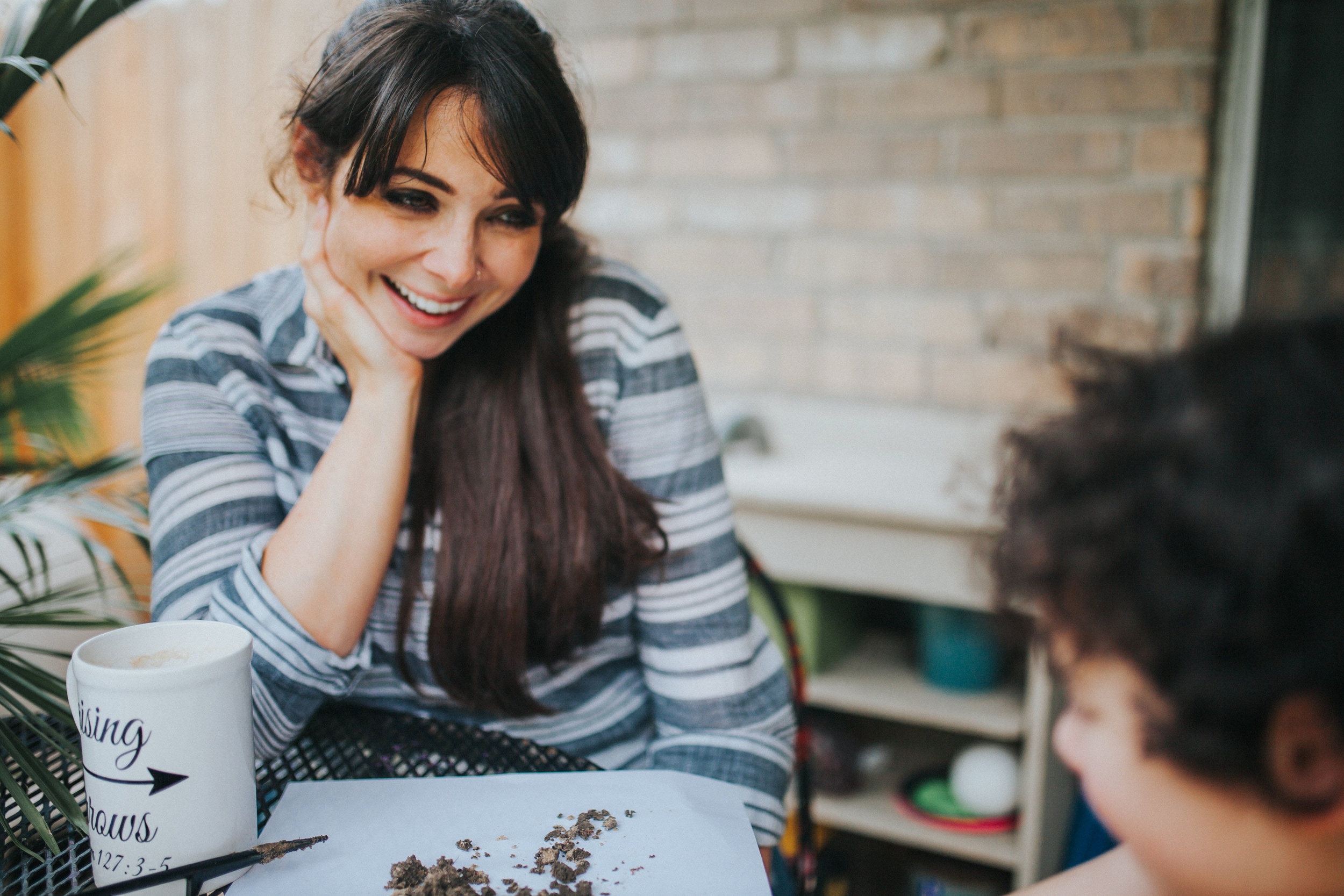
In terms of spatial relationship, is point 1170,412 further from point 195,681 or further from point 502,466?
point 502,466

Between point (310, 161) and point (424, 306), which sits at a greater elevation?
point (310, 161)

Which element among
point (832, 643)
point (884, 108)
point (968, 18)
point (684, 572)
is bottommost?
point (832, 643)

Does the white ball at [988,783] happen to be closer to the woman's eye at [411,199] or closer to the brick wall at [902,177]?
the brick wall at [902,177]

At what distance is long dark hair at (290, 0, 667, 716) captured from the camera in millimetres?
823

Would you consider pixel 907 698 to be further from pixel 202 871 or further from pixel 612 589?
pixel 202 871

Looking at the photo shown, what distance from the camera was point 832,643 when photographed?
5.60 ft

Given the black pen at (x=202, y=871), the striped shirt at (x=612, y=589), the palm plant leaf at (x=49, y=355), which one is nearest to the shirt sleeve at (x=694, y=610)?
the striped shirt at (x=612, y=589)

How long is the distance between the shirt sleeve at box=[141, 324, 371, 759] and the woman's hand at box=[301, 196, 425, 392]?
10cm

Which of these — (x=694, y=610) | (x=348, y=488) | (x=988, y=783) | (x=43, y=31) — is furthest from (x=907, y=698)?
(x=43, y=31)

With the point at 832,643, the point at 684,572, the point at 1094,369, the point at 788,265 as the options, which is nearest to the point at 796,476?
the point at 832,643

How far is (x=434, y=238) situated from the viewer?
0.87 metres

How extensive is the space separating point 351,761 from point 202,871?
0.24m

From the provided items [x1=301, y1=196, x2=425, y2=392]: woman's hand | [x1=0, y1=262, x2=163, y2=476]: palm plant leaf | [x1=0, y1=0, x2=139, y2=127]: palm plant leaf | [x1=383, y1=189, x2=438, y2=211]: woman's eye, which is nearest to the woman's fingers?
[x1=301, y1=196, x2=425, y2=392]: woman's hand

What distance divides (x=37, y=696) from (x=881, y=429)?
1.55 m
